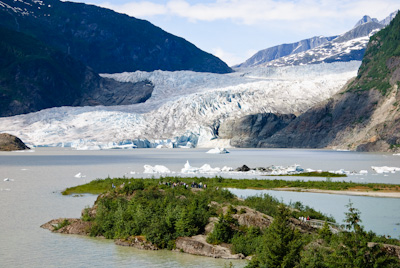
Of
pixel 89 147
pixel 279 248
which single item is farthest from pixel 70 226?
pixel 89 147

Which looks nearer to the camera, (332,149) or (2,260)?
(2,260)

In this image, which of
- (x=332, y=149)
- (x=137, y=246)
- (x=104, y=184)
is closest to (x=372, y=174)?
(x=104, y=184)

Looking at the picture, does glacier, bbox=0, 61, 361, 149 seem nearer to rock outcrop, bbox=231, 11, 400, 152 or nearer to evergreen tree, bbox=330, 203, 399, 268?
rock outcrop, bbox=231, 11, 400, 152

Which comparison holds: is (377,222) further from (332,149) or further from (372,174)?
(332,149)

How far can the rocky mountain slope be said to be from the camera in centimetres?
14150

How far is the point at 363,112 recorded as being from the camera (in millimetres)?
152750

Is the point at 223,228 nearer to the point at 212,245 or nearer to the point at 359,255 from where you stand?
the point at 212,245

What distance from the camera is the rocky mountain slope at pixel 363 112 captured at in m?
142

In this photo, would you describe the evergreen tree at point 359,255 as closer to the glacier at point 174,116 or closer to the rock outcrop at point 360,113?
the rock outcrop at point 360,113

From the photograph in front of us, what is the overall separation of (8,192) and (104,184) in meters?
8.43

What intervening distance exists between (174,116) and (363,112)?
53527mm

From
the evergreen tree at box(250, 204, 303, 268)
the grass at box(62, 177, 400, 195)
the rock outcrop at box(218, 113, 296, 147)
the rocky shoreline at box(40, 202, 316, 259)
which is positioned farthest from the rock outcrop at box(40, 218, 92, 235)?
the rock outcrop at box(218, 113, 296, 147)

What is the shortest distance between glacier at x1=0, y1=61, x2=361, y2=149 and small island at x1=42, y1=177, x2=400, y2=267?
129 metres

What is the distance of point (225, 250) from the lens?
27.1 m
